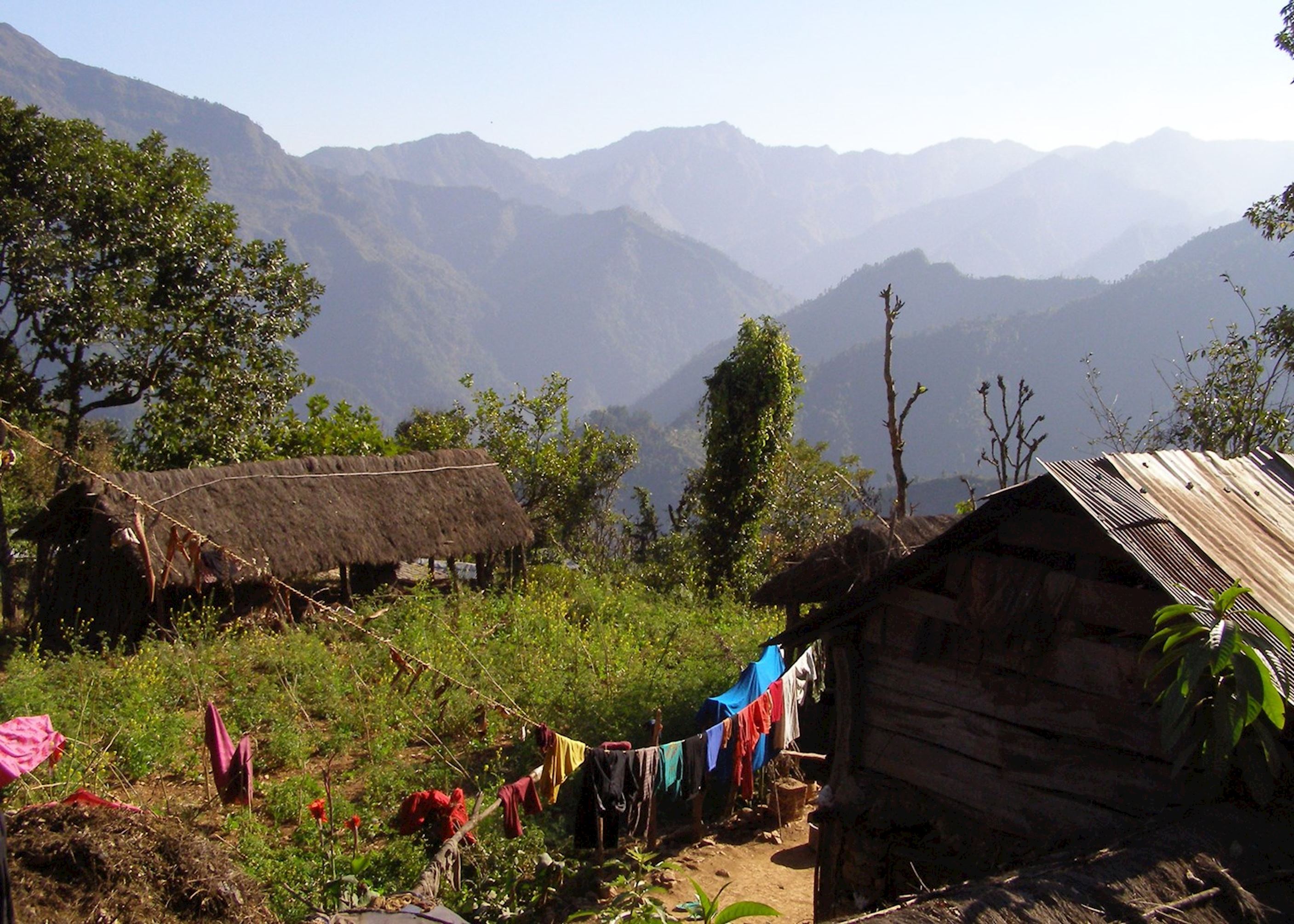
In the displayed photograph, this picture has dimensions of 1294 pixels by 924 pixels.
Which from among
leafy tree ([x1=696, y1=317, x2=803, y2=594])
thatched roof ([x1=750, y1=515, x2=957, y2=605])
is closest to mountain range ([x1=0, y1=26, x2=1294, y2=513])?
leafy tree ([x1=696, y1=317, x2=803, y2=594])

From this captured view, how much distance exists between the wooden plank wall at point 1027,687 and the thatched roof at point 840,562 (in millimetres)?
4334

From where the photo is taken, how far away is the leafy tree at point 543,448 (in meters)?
25.3

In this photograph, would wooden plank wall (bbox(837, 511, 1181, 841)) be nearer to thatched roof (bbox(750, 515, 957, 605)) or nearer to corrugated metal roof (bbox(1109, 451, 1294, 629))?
corrugated metal roof (bbox(1109, 451, 1294, 629))

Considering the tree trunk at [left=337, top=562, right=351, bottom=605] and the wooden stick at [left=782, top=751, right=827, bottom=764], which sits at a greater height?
the tree trunk at [left=337, top=562, right=351, bottom=605]

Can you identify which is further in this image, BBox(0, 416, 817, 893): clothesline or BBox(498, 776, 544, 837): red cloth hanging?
BBox(498, 776, 544, 837): red cloth hanging

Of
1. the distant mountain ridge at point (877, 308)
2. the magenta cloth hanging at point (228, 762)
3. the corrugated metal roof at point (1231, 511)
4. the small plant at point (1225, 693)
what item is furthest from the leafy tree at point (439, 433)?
the distant mountain ridge at point (877, 308)

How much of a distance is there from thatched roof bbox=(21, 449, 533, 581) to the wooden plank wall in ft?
32.3

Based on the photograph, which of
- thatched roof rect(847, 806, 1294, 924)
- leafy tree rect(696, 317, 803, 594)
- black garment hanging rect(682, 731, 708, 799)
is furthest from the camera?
leafy tree rect(696, 317, 803, 594)

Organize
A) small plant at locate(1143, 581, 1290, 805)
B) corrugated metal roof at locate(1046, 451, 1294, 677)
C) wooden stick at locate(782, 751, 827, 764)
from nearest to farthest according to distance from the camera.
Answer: small plant at locate(1143, 581, 1290, 805) → corrugated metal roof at locate(1046, 451, 1294, 677) → wooden stick at locate(782, 751, 827, 764)

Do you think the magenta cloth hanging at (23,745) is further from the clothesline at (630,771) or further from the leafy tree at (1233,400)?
the leafy tree at (1233,400)

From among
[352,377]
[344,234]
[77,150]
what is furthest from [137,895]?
[344,234]

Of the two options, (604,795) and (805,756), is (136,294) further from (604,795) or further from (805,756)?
(805,756)

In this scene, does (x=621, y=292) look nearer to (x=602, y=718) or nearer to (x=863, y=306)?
(x=863, y=306)

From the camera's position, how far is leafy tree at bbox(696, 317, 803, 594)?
18422 mm
